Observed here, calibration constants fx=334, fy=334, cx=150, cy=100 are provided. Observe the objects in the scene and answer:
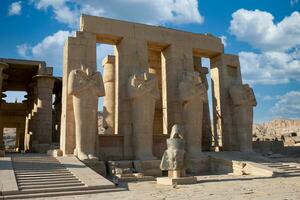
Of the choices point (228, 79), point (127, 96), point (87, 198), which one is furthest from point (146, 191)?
point (228, 79)

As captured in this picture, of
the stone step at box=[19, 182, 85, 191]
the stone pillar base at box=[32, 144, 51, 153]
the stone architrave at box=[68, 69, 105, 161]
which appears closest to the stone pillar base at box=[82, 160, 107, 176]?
the stone architrave at box=[68, 69, 105, 161]

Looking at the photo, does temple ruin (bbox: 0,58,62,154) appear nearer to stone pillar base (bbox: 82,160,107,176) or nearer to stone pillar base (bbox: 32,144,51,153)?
stone pillar base (bbox: 32,144,51,153)

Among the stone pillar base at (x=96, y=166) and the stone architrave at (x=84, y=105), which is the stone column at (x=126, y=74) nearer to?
the stone architrave at (x=84, y=105)

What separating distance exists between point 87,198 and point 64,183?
5.85ft

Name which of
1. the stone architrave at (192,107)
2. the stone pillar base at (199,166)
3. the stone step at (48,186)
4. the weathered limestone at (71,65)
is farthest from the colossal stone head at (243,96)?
the stone step at (48,186)

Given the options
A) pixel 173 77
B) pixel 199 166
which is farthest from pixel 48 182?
pixel 173 77

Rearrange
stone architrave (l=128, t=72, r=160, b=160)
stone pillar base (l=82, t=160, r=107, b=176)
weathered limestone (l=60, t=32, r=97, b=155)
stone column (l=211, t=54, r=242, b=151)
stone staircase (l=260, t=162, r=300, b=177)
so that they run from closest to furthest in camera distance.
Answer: stone pillar base (l=82, t=160, r=107, b=176) < stone staircase (l=260, t=162, r=300, b=177) < weathered limestone (l=60, t=32, r=97, b=155) < stone architrave (l=128, t=72, r=160, b=160) < stone column (l=211, t=54, r=242, b=151)

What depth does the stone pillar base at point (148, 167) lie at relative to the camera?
1465 centimetres

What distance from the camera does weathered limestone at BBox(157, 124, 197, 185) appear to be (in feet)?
37.1

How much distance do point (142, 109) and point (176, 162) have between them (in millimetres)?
4599

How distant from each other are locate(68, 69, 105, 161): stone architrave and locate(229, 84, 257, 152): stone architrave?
8.78 meters

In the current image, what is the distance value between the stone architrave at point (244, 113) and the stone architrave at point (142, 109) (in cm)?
585

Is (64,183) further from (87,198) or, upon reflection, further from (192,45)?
(192,45)

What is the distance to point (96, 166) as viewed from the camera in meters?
13.4
